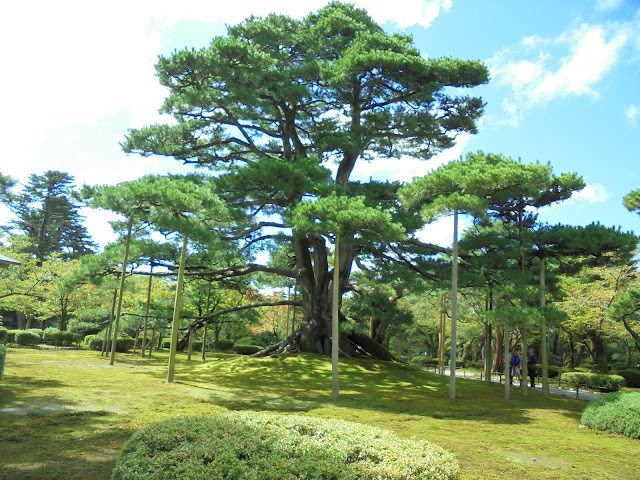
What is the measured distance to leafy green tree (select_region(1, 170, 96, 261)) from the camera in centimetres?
4344

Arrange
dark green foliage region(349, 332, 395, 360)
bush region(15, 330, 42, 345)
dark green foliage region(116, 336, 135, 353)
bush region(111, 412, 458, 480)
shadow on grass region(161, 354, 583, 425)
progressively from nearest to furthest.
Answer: bush region(111, 412, 458, 480) → shadow on grass region(161, 354, 583, 425) → dark green foliage region(349, 332, 395, 360) → bush region(15, 330, 42, 345) → dark green foliage region(116, 336, 135, 353)

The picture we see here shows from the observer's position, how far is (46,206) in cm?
4453

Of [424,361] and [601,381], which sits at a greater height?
[601,381]

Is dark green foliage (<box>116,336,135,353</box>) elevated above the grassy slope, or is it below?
below

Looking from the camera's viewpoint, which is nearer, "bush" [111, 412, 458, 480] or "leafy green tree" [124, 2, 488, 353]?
"bush" [111, 412, 458, 480]

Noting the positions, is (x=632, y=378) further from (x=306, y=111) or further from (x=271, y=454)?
(x=271, y=454)

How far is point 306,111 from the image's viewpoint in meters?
18.2

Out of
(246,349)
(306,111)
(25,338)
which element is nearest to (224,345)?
(246,349)

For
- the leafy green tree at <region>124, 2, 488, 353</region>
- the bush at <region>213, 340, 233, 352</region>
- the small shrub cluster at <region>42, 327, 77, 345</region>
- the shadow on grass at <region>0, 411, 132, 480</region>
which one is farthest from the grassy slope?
the bush at <region>213, 340, 233, 352</region>

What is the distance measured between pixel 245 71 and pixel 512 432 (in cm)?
1277

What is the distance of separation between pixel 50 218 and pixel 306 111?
37835mm

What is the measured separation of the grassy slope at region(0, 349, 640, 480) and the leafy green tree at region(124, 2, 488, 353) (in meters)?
A: 4.22

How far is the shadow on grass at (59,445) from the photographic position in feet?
15.1

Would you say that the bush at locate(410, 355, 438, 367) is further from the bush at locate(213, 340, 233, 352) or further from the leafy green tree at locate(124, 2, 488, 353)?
the leafy green tree at locate(124, 2, 488, 353)
